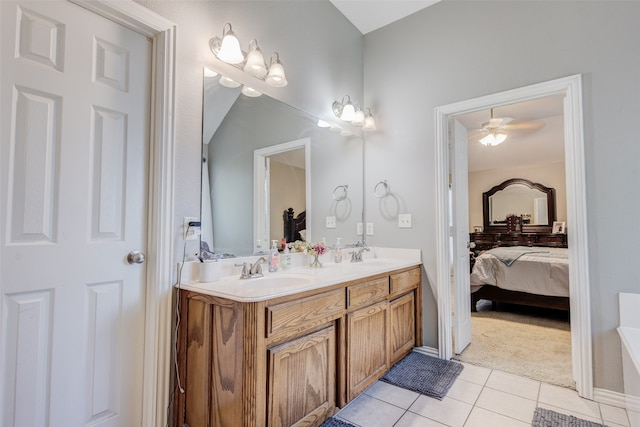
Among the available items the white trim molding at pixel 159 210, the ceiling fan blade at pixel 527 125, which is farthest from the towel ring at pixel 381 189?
the ceiling fan blade at pixel 527 125

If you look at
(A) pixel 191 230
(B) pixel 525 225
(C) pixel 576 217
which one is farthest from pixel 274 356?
(B) pixel 525 225

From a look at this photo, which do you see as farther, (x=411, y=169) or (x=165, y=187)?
(x=411, y=169)

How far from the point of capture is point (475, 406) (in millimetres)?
1819

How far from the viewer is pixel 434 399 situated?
1.89m

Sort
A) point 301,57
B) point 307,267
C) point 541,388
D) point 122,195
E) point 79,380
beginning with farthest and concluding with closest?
point 301,57 → point 307,267 → point 541,388 → point 122,195 → point 79,380

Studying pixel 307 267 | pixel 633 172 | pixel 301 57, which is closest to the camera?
pixel 633 172

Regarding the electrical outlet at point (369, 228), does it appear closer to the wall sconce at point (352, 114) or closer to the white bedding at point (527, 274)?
the wall sconce at point (352, 114)

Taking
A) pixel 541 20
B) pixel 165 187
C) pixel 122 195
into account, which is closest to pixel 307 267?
pixel 165 187

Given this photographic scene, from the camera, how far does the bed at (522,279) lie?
3.31 metres

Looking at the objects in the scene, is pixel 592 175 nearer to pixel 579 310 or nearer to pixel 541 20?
pixel 579 310

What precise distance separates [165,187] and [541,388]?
2.56 metres

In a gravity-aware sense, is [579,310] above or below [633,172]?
below

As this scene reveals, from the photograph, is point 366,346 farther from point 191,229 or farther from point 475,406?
point 191,229

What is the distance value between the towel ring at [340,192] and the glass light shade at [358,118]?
0.55m
